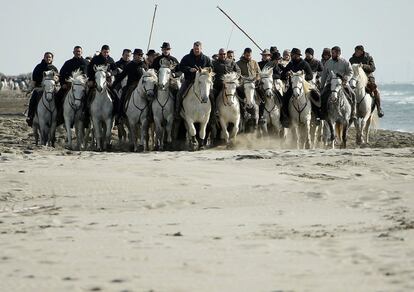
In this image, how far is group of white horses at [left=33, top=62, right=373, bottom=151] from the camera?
69.8 ft

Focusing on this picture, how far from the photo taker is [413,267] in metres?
8.22

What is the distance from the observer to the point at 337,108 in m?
22.2

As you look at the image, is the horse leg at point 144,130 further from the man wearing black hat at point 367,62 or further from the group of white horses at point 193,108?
the man wearing black hat at point 367,62

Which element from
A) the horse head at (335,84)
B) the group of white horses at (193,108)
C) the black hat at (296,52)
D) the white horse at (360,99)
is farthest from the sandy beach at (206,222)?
the white horse at (360,99)

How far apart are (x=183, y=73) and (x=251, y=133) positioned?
2.11 metres

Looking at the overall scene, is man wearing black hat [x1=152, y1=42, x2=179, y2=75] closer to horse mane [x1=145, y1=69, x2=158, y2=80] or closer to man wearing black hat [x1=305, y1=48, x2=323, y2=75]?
horse mane [x1=145, y1=69, x2=158, y2=80]

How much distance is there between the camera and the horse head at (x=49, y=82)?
22422 millimetres

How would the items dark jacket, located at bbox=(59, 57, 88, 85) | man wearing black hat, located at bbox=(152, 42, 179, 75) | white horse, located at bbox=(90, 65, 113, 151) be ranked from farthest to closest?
dark jacket, located at bbox=(59, 57, 88, 85), man wearing black hat, located at bbox=(152, 42, 179, 75), white horse, located at bbox=(90, 65, 113, 151)

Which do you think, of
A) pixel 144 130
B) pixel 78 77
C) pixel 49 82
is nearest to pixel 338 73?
pixel 144 130

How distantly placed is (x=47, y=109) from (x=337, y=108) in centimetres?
656

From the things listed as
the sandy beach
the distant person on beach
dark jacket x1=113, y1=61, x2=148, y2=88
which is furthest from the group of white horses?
the sandy beach

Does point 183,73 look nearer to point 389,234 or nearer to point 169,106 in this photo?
point 169,106

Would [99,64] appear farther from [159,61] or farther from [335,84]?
[335,84]

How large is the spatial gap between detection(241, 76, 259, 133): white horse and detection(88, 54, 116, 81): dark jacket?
359cm
